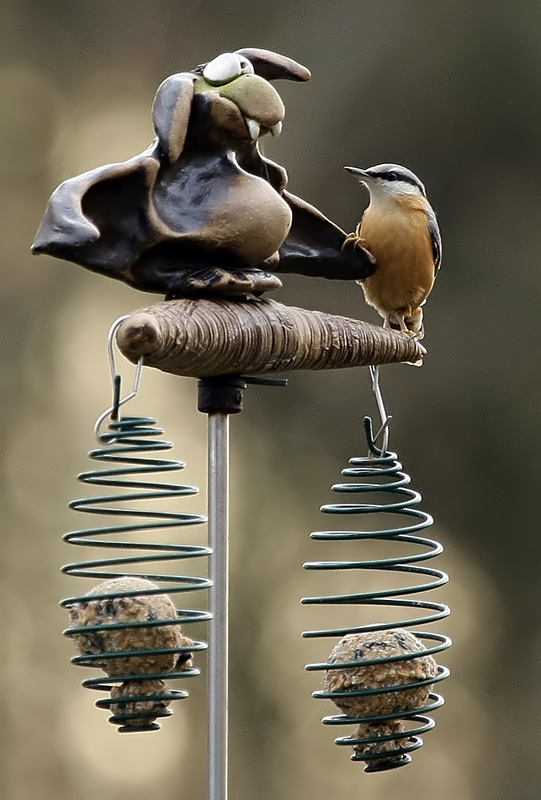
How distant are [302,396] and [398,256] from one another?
254 cm

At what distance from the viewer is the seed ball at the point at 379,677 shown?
5.94 feet

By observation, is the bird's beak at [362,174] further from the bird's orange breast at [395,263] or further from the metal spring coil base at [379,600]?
the metal spring coil base at [379,600]

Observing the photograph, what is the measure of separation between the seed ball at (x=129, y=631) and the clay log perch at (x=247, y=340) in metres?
0.27

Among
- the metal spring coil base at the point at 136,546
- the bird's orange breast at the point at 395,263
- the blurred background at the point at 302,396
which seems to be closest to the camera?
the metal spring coil base at the point at 136,546

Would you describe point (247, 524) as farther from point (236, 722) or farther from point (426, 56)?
point (426, 56)

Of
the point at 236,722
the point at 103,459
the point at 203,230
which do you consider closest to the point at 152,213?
the point at 203,230

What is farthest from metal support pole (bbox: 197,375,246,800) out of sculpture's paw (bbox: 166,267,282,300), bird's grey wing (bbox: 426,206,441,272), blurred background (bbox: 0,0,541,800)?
blurred background (bbox: 0,0,541,800)

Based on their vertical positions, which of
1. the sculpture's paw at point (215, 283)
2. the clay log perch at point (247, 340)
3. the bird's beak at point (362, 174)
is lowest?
the clay log perch at point (247, 340)

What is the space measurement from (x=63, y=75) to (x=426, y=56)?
123 cm

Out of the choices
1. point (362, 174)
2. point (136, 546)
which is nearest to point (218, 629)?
point (136, 546)

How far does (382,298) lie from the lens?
87.2 inches

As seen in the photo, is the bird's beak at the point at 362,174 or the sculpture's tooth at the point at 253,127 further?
the bird's beak at the point at 362,174

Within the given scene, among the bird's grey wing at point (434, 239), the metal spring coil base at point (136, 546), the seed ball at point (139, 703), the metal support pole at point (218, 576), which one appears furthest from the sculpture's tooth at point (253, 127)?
the seed ball at point (139, 703)

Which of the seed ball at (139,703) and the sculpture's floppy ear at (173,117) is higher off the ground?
the sculpture's floppy ear at (173,117)
